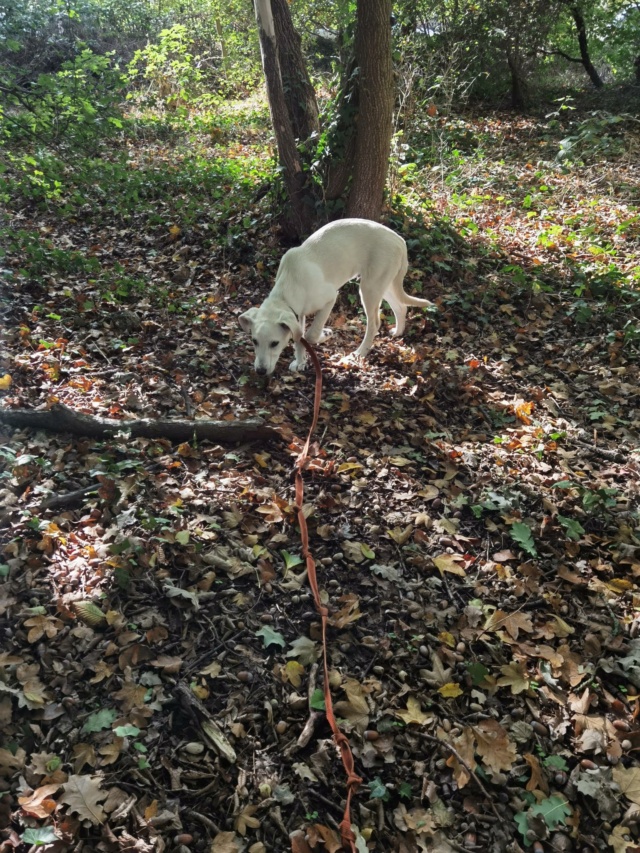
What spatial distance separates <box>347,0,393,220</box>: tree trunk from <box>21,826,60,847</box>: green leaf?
689 centimetres

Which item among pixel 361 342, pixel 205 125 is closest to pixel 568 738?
pixel 361 342

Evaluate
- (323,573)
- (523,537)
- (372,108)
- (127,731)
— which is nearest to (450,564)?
(523,537)

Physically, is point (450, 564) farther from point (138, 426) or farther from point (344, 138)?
point (344, 138)

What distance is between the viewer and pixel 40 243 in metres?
6.90

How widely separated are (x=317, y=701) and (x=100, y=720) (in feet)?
3.52

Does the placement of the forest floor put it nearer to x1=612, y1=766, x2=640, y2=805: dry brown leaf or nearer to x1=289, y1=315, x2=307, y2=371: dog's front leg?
x1=612, y1=766, x2=640, y2=805: dry brown leaf

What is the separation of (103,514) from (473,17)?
51.7 feet

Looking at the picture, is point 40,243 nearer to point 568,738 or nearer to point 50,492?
point 50,492

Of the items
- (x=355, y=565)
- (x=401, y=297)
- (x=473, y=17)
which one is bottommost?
(x=355, y=565)

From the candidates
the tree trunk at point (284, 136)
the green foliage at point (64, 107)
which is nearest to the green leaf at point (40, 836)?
the green foliage at point (64, 107)

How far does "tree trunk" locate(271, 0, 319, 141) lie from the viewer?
717 cm

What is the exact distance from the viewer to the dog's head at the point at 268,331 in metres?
4.73

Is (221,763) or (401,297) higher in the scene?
(401,297)

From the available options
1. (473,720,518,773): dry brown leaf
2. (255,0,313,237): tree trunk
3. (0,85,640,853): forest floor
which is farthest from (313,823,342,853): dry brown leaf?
(255,0,313,237): tree trunk
